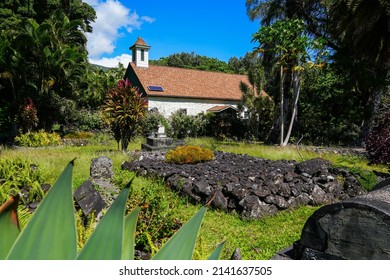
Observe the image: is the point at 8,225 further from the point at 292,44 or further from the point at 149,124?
the point at 149,124

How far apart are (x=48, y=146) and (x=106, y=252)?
1882cm

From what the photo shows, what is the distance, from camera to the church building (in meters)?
29.5

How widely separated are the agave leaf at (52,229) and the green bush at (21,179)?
20.3 ft

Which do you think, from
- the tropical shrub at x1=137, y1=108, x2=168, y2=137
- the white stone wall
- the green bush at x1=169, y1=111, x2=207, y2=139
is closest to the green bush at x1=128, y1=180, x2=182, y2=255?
the green bush at x1=169, y1=111, x2=207, y2=139

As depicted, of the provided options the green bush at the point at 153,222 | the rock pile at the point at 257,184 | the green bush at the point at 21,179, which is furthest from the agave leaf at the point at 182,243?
the green bush at the point at 21,179

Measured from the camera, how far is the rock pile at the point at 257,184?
7.14m

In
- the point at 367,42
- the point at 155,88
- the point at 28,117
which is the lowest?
the point at 28,117

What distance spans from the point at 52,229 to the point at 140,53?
3174 cm

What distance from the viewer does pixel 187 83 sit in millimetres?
32312

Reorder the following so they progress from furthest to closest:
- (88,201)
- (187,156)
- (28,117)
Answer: (28,117) → (187,156) → (88,201)

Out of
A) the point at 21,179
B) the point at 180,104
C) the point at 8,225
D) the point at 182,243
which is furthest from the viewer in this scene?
the point at 180,104

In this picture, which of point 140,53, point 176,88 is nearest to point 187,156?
point 176,88
